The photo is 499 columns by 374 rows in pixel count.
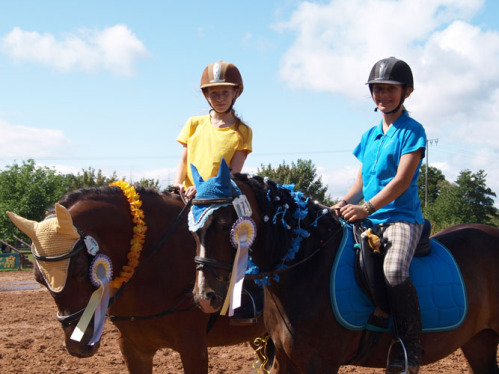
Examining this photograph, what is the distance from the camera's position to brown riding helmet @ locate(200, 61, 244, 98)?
13.9 ft

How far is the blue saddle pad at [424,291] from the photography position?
3191 mm

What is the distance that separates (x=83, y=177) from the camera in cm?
3356

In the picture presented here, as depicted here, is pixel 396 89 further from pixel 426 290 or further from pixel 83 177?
pixel 83 177

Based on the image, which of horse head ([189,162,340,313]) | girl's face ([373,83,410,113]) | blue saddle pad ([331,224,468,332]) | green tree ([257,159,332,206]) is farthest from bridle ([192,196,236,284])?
green tree ([257,159,332,206])

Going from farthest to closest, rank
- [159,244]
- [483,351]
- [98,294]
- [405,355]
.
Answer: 1. [483,351]
2. [159,244]
3. [98,294]
4. [405,355]

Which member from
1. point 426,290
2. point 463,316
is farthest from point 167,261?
point 463,316

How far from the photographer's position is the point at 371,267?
3.28 m

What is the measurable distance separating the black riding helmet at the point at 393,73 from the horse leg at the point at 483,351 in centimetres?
205

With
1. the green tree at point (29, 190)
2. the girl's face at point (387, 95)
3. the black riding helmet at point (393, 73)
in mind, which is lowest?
the green tree at point (29, 190)

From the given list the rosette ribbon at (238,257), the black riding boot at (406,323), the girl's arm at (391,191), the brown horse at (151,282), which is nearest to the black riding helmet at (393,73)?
the girl's arm at (391,191)

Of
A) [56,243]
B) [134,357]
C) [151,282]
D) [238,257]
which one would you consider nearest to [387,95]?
[238,257]

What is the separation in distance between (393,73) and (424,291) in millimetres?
1593

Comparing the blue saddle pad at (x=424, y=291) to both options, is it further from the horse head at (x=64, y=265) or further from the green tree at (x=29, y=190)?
the green tree at (x=29, y=190)

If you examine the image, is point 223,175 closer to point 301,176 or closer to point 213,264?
point 213,264
